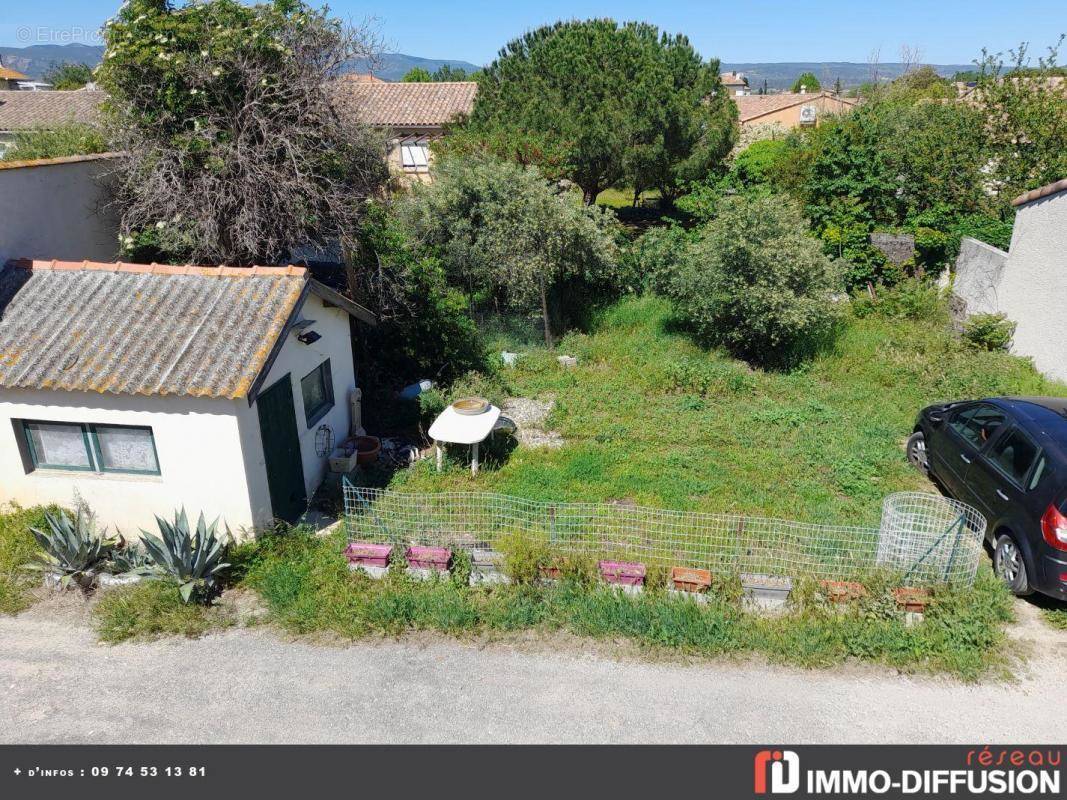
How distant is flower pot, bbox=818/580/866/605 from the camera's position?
7363 millimetres

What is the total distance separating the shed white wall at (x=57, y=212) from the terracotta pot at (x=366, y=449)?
206 inches

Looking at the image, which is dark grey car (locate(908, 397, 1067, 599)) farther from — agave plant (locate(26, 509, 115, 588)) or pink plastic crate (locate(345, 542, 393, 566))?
agave plant (locate(26, 509, 115, 588))

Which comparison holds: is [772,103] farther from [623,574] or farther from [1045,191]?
[623,574]

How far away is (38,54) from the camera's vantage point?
98938 millimetres

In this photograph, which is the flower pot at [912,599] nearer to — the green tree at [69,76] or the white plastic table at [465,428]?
the white plastic table at [465,428]

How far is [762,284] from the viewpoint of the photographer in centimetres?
1436

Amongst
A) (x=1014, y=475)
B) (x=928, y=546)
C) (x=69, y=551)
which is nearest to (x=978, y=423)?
(x=1014, y=475)

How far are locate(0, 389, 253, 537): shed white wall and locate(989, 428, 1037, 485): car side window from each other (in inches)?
337

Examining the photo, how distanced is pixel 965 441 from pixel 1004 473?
1033mm

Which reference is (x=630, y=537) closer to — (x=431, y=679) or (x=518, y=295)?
(x=431, y=679)

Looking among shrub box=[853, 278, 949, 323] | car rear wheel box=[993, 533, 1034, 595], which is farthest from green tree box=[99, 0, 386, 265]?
shrub box=[853, 278, 949, 323]

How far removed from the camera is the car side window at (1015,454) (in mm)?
7910

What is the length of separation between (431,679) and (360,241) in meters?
8.38
